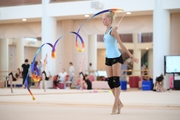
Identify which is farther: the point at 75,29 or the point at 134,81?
the point at 75,29

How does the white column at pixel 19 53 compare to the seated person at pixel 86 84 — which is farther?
the white column at pixel 19 53

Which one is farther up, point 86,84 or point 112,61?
point 112,61

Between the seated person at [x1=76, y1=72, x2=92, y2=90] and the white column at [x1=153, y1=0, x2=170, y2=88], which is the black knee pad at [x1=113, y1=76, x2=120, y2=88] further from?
the white column at [x1=153, y1=0, x2=170, y2=88]

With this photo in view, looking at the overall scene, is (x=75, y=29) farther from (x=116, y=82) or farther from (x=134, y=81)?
(x=116, y=82)

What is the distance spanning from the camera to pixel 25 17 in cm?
2145

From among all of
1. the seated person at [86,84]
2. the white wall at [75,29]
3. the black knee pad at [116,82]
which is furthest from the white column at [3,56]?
the black knee pad at [116,82]

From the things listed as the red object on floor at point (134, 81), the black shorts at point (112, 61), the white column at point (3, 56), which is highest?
the white column at point (3, 56)

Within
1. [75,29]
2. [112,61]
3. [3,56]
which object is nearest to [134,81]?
[75,29]

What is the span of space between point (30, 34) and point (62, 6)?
478cm

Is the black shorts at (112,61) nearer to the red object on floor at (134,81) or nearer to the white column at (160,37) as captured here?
the white column at (160,37)

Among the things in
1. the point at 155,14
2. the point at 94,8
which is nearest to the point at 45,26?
the point at 94,8

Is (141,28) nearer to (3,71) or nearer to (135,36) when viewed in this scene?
(3,71)

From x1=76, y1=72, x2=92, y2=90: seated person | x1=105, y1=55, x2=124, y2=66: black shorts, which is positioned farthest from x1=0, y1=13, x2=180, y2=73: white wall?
x1=105, y1=55, x2=124, y2=66: black shorts

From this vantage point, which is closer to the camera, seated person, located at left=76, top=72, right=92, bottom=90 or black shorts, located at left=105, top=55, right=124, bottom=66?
black shorts, located at left=105, top=55, right=124, bottom=66
